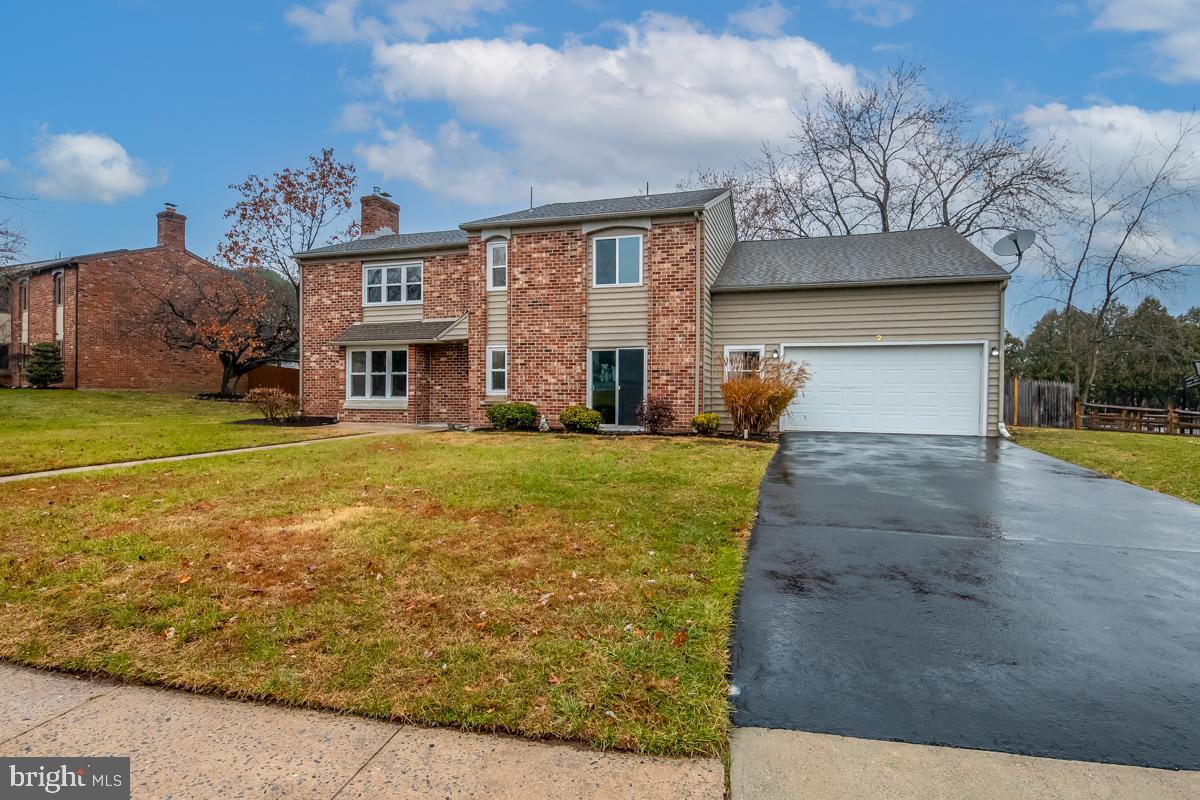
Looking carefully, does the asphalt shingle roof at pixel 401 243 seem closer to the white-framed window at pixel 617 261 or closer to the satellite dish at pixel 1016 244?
the white-framed window at pixel 617 261

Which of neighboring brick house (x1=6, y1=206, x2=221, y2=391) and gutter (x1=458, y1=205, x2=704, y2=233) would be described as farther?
neighboring brick house (x1=6, y1=206, x2=221, y2=391)

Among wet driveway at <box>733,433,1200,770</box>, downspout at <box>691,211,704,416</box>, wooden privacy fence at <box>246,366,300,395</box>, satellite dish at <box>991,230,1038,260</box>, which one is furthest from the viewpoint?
wooden privacy fence at <box>246,366,300,395</box>

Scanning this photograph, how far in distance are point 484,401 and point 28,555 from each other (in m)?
11.5

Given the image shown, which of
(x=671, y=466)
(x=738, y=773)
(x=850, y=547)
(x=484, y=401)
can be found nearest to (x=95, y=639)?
(x=738, y=773)

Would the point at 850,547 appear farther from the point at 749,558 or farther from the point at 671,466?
the point at 671,466

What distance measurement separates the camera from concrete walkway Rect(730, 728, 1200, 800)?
2033 millimetres

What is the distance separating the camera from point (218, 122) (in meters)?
17.1

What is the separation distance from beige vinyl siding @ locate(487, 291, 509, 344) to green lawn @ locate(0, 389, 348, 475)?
4520mm

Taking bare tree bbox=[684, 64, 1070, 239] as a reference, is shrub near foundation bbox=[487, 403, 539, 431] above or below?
below

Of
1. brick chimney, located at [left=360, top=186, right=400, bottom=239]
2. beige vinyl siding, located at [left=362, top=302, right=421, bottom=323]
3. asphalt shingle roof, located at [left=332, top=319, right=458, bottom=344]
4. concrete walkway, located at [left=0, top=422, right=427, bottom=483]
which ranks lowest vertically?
concrete walkway, located at [left=0, top=422, right=427, bottom=483]

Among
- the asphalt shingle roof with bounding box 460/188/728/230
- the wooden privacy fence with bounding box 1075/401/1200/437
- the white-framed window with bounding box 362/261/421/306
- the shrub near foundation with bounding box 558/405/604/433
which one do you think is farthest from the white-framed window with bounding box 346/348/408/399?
the wooden privacy fence with bounding box 1075/401/1200/437

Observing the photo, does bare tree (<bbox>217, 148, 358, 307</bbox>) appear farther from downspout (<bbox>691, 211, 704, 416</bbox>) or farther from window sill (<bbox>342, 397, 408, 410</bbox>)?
downspout (<bbox>691, 211, 704, 416</bbox>)

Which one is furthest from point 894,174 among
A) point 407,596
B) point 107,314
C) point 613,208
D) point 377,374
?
point 107,314

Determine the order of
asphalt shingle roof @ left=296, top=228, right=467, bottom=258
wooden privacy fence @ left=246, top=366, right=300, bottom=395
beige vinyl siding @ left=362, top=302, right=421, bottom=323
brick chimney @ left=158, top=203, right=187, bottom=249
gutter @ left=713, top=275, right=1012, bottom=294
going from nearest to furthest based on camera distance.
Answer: gutter @ left=713, top=275, right=1012, bottom=294, asphalt shingle roof @ left=296, top=228, right=467, bottom=258, beige vinyl siding @ left=362, top=302, right=421, bottom=323, wooden privacy fence @ left=246, top=366, right=300, bottom=395, brick chimney @ left=158, top=203, right=187, bottom=249
